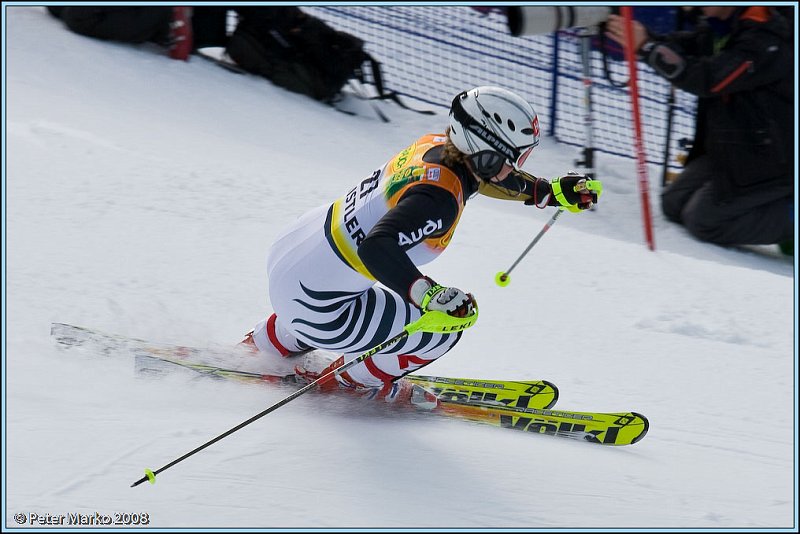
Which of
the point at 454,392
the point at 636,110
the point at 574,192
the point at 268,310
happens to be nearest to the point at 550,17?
the point at 636,110

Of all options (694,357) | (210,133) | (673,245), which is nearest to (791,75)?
(673,245)

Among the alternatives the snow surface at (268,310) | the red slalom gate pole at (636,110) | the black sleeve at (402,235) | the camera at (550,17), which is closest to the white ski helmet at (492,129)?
the black sleeve at (402,235)

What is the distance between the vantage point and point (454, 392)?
13.8 ft

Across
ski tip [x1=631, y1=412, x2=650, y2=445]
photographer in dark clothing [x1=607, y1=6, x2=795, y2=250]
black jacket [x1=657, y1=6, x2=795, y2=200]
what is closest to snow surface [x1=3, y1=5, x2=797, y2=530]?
ski tip [x1=631, y1=412, x2=650, y2=445]

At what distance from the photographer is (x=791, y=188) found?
699 cm

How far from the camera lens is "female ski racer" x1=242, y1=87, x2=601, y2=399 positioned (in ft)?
10.1

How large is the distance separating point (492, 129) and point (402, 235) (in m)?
0.56

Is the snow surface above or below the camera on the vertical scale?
below

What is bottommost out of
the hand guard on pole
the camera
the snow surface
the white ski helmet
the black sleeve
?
the snow surface

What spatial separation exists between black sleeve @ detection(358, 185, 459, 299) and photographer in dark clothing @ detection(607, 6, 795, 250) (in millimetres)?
4169

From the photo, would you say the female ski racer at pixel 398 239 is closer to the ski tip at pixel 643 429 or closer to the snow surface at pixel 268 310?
the snow surface at pixel 268 310

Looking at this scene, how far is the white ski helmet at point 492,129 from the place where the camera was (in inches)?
129

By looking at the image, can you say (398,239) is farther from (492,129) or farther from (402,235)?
(492,129)

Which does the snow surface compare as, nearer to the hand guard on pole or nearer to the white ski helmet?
the hand guard on pole
